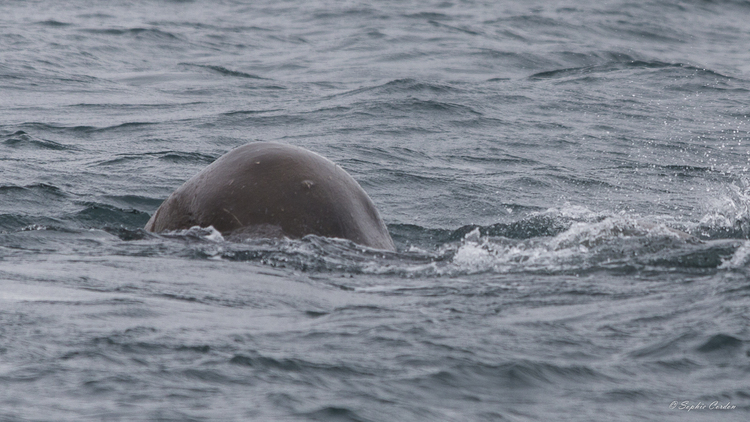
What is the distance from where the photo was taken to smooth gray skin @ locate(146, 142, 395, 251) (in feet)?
18.3

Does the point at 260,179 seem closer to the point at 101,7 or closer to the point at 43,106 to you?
the point at 43,106

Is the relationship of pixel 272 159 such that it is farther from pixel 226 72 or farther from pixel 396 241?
pixel 226 72

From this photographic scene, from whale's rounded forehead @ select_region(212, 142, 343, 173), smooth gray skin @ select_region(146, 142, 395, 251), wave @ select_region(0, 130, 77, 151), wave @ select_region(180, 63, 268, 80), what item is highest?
whale's rounded forehead @ select_region(212, 142, 343, 173)

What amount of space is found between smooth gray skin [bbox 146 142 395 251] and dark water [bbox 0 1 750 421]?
0.52 feet

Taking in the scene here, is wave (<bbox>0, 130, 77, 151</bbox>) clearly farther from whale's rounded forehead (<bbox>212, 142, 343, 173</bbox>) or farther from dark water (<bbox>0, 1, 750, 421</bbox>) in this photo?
whale's rounded forehead (<bbox>212, 142, 343, 173</bbox>)

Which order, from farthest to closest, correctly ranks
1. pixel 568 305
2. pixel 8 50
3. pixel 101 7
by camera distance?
1. pixel 101 7
2. pixel 8 50
3. pixel 568 305

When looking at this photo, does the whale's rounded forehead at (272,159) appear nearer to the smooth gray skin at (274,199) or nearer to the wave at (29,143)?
the smooth gray skin at (274,199)

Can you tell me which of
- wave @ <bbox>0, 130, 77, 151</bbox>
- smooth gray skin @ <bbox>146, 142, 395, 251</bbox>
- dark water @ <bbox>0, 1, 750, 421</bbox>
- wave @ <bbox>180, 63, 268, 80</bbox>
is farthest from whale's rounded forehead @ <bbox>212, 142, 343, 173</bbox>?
wave @ <bbox>180, 63, 268, 80</bbox>

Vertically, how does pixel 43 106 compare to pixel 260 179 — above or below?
below

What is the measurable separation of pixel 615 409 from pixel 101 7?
914 inches

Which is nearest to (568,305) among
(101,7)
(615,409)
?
(615,409)

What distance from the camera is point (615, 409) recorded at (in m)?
3.63

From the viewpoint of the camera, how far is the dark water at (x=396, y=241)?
3781 millimetres

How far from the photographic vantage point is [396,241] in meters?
7.49
